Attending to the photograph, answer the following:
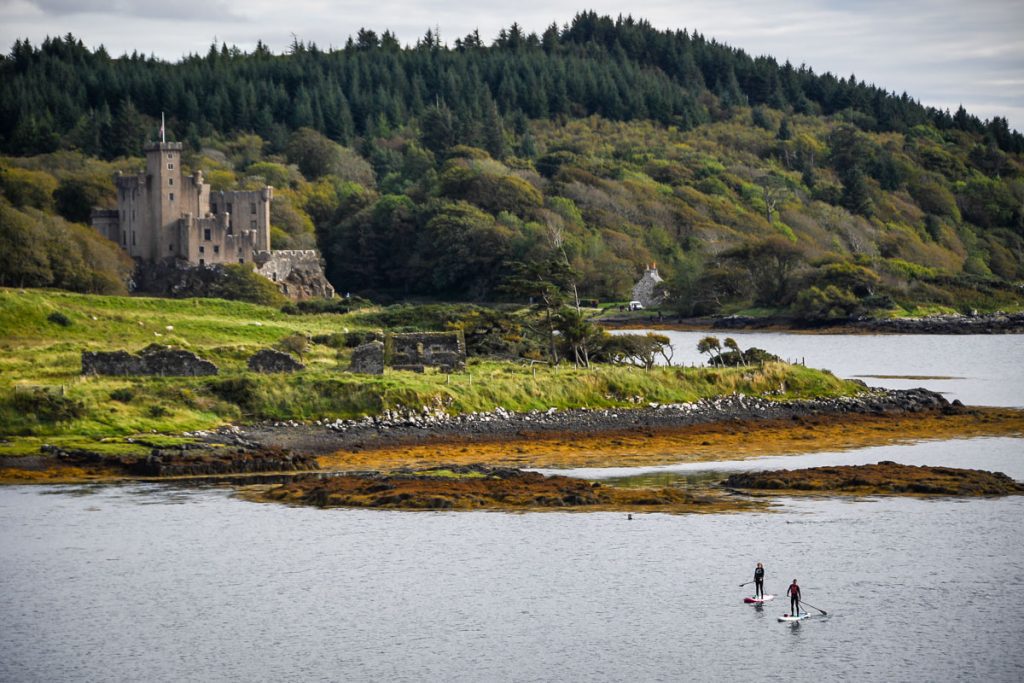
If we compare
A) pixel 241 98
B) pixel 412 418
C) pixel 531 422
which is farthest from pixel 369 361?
pixel 241 98

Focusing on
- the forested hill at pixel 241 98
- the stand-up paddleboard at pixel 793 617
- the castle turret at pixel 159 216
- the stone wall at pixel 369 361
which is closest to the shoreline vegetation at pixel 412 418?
the stone wall at pixel 369 361

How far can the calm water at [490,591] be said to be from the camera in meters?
28.9

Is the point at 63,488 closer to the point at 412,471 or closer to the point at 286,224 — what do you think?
the point at 412,471

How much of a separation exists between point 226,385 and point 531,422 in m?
10.1

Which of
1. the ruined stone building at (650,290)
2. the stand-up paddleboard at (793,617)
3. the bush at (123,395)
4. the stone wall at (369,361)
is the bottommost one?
the stand-up paddleboard at (793,617)

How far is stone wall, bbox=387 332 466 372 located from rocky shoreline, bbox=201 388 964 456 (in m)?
5.58

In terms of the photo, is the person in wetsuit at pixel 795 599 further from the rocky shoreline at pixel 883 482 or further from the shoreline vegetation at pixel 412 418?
the rocky shoreline at pixel 883 482

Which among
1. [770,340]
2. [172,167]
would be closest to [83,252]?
[172,167]

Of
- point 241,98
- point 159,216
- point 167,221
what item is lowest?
point 167,221

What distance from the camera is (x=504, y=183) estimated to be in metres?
131

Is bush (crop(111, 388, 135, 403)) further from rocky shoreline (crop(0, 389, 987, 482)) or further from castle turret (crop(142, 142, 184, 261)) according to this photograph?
castle turret (crop(142, 142, 184, 261))

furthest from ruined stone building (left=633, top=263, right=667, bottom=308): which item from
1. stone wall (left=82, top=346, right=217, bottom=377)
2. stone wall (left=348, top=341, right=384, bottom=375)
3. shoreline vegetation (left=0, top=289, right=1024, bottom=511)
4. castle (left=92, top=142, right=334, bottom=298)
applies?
stone wall (left=82, top=346, right=217, bottom=377)

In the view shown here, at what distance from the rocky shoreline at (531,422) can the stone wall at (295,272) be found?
50.2 meters

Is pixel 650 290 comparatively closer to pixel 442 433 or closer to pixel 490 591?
pixel 442 433
